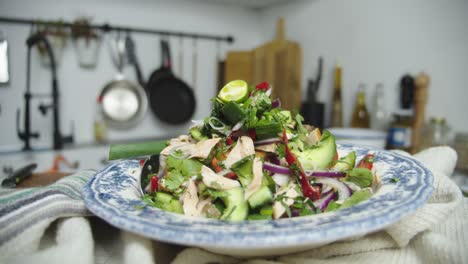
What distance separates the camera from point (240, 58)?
2717mm

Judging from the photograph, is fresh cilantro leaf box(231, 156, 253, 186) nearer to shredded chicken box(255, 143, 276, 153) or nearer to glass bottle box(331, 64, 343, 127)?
shredded chicken box(255, 143, 276, 153)

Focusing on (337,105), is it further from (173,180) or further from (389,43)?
(173,180)

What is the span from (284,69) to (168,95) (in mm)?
882

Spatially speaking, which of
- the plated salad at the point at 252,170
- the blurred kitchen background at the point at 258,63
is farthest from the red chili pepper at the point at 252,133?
the blurred kitchen background at the point at 258,63

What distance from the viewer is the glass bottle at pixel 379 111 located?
79.2 inches

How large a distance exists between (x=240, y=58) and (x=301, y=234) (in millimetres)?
2430

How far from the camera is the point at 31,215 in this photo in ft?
1.74

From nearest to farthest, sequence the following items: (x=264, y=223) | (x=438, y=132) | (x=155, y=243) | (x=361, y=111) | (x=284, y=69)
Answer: (x=264, y=223)
(x=155, y=243)
(x=438, y=132)
(x=361, y=111)
(x=284, y=69)

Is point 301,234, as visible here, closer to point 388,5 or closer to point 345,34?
point 388,5

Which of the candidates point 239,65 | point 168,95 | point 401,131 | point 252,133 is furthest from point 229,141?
point 239,65

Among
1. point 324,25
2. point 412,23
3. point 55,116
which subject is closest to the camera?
point 412,23

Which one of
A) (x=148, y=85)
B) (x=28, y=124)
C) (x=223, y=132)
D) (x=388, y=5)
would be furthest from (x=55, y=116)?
(x=388, y=5)

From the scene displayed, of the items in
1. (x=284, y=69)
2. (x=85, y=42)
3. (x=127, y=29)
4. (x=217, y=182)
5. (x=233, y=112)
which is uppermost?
(x=127, y=29)

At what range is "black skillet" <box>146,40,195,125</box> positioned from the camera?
99.7 inches
